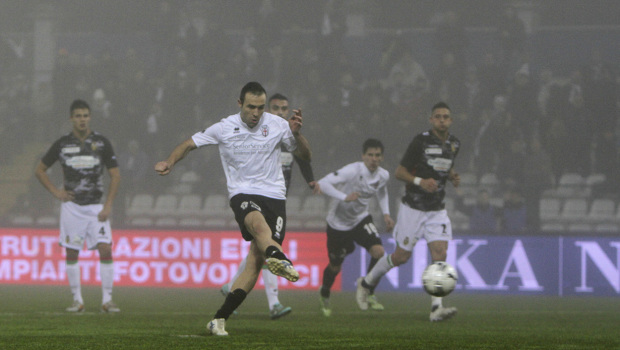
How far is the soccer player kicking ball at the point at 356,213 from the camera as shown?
10406 mm

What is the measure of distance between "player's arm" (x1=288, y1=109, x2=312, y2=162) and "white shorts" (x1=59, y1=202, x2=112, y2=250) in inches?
143

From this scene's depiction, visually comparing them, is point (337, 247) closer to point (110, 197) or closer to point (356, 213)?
point (356, 213)

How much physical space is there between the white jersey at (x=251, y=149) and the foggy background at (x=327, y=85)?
7.76 meters

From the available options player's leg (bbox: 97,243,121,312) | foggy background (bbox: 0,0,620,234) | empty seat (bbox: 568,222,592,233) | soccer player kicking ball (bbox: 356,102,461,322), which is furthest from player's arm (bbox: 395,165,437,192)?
empty seat (bbox: 568,222,592,233)

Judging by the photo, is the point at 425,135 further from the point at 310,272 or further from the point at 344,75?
the point at 344,75

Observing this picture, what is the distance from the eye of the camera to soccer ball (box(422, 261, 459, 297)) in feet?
25.9

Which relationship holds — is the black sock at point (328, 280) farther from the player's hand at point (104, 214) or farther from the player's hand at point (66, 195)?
the player's hand at point (66, 195)

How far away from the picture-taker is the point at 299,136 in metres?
6.54

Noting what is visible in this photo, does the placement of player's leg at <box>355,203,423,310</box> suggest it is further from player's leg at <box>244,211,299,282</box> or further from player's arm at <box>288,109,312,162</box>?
player's leg at <box>244,211,299,282</box>

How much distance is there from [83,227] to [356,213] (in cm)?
311

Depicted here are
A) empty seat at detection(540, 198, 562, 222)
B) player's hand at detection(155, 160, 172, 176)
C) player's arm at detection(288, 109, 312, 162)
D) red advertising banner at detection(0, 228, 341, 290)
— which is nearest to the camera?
player's hand at detection(155, 160, 172, 176)

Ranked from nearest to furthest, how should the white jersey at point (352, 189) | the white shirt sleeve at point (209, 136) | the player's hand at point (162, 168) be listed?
the player's hand at point (162, 168) < the white shirt sleeve at point (209, 136) < the white jersey at point (352, 189)

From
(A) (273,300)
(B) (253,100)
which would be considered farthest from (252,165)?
(A) (273,300)

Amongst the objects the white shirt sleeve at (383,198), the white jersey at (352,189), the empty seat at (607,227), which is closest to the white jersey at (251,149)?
the white jersey at (352,189)
